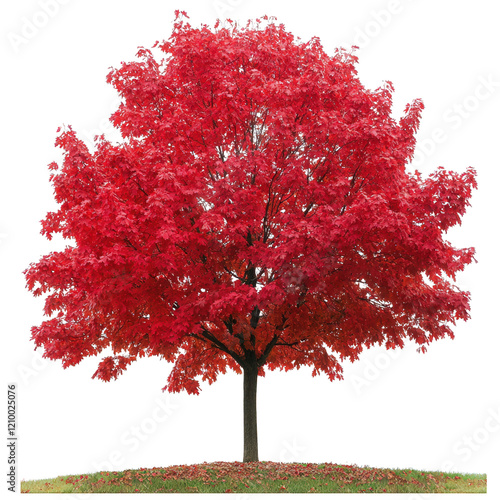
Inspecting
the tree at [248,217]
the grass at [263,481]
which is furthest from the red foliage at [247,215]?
the grass at [263,481]

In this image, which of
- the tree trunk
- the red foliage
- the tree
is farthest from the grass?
the red foliage

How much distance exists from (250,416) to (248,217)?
5.41 metres

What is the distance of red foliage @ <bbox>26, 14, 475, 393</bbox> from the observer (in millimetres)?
11031

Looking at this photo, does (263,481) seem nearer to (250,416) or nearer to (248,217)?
(250,416)

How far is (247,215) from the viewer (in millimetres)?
12281

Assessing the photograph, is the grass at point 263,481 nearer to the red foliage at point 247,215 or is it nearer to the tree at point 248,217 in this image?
the tree at point 248,217

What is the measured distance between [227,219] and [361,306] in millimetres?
4046

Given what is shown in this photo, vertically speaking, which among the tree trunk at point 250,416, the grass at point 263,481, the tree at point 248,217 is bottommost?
the grass at point 263,481

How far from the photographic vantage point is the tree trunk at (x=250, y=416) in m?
13.7

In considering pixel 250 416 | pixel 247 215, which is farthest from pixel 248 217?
pixel 250 416

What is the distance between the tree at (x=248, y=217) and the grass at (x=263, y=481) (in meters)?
1.43

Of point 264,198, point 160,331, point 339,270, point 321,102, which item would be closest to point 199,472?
point 160,331

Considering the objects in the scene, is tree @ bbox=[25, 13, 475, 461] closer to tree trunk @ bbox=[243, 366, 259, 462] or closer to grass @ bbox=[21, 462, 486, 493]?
tree trunk @ bbox=[243, 366, 259, 462]

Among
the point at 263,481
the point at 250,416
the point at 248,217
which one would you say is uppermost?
the point at 248,217
